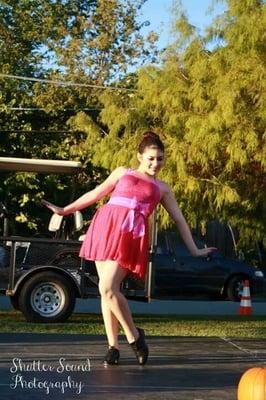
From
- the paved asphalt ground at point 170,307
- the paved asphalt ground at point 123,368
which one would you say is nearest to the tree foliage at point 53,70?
the paved asphalt ground at point 170,307

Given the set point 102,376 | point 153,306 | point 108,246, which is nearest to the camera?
point 102,376

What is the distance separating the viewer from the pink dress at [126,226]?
6.11 meters

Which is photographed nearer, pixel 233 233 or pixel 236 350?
pixel 236 350

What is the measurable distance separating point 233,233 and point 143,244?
16503 millimetres

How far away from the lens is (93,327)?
11.3m

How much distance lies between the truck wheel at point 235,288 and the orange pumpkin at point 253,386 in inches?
626

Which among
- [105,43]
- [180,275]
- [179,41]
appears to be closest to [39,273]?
[179,41]

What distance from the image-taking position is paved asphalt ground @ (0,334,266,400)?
200 inches

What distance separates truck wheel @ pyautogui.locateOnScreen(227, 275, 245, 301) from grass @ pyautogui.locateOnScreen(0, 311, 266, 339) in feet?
20.1

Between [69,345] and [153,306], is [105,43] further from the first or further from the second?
[69,345]

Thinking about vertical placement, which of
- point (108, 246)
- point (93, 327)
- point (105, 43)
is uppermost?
point (105, 43)

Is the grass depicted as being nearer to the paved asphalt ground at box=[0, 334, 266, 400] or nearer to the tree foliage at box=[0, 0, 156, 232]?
the paved asphalt ground at box=[0, 334, 266, 400]

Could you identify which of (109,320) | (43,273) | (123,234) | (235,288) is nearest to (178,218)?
(123,234)

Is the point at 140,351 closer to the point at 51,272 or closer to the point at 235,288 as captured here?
the point at 51,272
